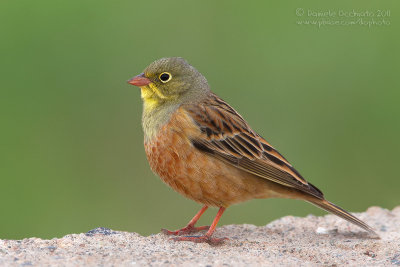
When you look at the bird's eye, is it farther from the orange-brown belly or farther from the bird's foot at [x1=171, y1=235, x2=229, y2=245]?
the bird's foot at [x1=171, y1=235, x2=229, y2=245]

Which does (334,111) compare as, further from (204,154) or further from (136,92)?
(204,154)

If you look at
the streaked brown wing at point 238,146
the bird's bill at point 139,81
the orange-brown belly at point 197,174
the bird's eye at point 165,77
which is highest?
the bird's eye at point 165,77

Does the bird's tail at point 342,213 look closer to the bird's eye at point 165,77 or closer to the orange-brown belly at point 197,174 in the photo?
the orange-brown belly at point 197,174

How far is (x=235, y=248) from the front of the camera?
7.03m

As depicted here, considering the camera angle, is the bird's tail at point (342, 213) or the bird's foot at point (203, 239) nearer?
the bird's foot at point (203, 239)

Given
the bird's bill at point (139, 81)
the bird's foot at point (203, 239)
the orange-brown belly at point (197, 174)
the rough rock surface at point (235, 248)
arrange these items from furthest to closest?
the bird's bill at point (139, 81) < the orange-brown belly at point (197, 174) < the bird's foot at point (203, 239) < the rough rock surface at point (235, 248)

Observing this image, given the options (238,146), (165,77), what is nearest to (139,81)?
(165,77)

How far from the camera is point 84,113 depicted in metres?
12.3

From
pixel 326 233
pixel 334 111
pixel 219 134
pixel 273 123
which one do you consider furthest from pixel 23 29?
pixel 326 233

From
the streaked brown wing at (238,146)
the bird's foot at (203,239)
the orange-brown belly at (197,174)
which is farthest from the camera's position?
the streaked brown wing at (238,146)

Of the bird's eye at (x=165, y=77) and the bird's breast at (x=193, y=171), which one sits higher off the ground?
the bird's eye at (x=165, y=77)

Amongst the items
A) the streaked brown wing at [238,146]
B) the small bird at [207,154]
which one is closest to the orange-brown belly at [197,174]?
the small bird at [207,154]

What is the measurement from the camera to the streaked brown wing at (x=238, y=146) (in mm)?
7656

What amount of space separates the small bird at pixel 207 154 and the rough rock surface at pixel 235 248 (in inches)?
13.1
